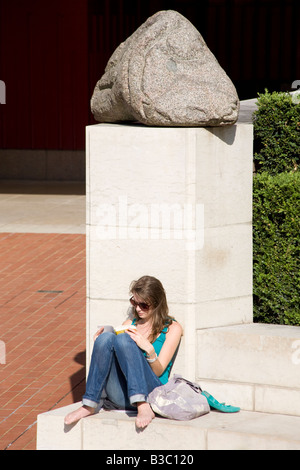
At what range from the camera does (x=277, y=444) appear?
537 centimetres

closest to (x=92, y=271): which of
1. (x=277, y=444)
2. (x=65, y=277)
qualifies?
(x=277, y=444)

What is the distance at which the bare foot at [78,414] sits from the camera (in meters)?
5.71

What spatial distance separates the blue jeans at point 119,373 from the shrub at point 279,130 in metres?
2.22

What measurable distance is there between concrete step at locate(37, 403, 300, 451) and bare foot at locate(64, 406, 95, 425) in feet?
0.13

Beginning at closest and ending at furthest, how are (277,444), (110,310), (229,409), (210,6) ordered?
(277,444) → (229,409) → (110,310) → (210,6)

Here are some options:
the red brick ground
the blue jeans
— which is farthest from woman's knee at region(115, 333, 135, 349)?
the red brick ground

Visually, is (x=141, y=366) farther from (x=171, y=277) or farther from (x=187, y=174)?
(x=187, y=174)

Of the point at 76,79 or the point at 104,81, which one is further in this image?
the point at 76,79

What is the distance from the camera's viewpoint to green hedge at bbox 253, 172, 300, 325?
6.49m

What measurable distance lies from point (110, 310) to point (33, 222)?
667cm

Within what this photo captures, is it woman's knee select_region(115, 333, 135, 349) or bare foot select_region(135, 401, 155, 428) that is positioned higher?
woman's knee select_region(115, 333, 135, 349)

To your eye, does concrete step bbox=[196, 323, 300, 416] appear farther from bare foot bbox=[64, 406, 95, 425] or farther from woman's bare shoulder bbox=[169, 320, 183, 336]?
bare foot bbox=[64, 406, 95, 425]

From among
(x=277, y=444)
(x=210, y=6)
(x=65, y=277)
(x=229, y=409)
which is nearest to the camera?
(x=277, y=444)
